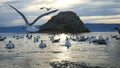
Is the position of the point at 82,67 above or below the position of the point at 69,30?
above

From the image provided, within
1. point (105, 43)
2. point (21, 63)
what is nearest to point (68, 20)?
point (105, 43)

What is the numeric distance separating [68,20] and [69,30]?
6346 mm

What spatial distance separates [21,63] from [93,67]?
276 inches

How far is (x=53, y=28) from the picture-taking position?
199 metres

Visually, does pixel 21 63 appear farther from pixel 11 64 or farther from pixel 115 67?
pixel 115 67

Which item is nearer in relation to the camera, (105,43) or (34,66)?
(34,66)

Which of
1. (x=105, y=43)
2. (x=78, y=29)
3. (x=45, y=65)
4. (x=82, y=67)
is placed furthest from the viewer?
(x=78, y=29)

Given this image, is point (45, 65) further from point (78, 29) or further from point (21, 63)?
point (78, 29)

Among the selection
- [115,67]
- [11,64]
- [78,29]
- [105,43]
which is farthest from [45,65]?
[78,29]

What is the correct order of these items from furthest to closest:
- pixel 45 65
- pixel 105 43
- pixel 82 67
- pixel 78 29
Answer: pixel 78 29 < pixel 105 43 < pixel 45 65 < pixel 82 67

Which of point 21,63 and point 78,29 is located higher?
point 21,63

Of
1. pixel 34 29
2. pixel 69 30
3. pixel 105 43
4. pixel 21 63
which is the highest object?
pixel 34 29

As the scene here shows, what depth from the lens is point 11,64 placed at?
30.0 metres

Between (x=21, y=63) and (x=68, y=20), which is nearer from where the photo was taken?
(x=21, y=63)
